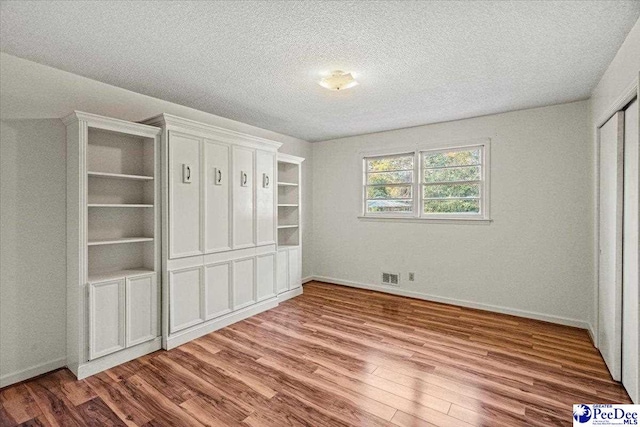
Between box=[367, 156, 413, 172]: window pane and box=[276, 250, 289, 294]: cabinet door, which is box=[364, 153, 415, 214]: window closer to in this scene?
box=[367, 156, 413, 172]: window pane

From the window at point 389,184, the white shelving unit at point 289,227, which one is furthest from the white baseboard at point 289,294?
the window at point 389,184

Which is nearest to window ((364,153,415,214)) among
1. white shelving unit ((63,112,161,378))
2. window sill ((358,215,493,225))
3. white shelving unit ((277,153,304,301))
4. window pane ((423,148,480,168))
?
window sill ((358,215,493,225))

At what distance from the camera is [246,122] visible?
436 centimetres

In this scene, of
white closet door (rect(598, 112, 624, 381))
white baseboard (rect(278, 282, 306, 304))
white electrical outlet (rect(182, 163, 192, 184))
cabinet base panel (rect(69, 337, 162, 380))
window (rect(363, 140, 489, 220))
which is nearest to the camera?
white closet door (rect(598, 112, 624, 381))

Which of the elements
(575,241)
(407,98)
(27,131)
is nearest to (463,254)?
(575,241)

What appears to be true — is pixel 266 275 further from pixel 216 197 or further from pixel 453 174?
pixel 453 174

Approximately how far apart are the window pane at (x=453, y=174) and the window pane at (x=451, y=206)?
1.04 feet

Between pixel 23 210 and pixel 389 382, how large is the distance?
3.27 meters

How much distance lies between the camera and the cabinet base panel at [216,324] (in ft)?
9.97

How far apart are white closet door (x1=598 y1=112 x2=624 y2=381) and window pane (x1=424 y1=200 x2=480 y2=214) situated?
1.39m

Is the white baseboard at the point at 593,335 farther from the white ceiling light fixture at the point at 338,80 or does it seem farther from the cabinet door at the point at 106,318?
the cabinet door at the point at 106,318

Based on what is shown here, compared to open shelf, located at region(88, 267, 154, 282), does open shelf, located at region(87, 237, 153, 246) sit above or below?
above

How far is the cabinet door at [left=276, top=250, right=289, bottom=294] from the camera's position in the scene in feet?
14.6

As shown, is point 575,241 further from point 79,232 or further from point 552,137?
point 79,232
